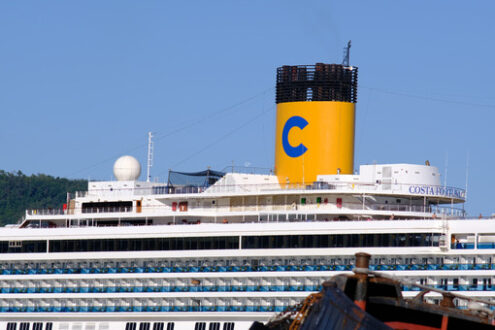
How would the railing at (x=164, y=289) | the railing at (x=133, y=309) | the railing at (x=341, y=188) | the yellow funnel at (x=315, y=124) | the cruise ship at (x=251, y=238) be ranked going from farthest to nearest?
the yellow funnel at (x=315, y=124) < the railing at (x=341, y=188) < the railing at (x=133, y=309) < the railing at (x=164, y=289) < the cruise ship at (x=251, y=238)

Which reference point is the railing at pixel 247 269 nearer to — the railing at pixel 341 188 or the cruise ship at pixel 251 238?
→ the cruise ship at pixel 251 238

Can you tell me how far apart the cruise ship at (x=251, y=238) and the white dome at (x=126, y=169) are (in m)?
1.91

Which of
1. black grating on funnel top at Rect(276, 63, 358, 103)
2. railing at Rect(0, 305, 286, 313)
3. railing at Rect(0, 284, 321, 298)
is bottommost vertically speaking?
railing at Rect(0, 305, 286, 313)

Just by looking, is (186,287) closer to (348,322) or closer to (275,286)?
(275,286)

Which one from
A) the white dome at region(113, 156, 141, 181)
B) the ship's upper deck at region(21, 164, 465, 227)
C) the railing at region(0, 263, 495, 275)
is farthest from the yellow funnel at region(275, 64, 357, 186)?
the white dome at region(113, 156, 141, 181)

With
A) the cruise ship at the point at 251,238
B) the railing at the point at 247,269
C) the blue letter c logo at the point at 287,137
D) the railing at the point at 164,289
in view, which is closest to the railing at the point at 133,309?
the cruise ship at the point at 251,238

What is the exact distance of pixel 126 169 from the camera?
73812 millimetres

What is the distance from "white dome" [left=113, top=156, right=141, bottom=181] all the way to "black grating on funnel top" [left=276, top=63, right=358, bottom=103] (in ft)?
36.3

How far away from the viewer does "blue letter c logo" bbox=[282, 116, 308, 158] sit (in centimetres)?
6775

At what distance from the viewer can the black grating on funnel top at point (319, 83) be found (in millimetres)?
67875

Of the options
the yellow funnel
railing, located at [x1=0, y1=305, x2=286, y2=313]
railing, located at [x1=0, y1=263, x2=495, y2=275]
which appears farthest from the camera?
the yellow funnel

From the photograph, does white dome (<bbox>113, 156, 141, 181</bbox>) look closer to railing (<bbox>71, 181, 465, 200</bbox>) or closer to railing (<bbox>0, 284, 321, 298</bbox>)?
railing (<bbox>71, 181, 465, 200</bbox>)

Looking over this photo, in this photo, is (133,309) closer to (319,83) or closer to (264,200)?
(264,200)

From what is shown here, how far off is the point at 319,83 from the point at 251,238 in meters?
10.6
